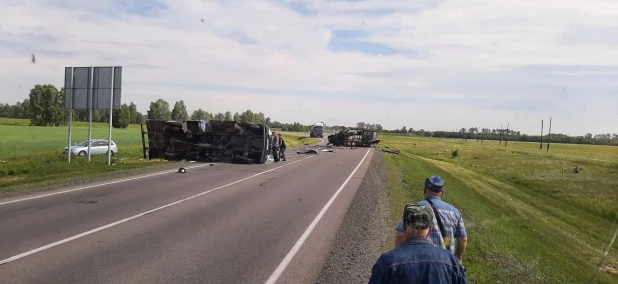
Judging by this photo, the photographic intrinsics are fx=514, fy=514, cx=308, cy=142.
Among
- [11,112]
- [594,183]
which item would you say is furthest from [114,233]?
[11,112]

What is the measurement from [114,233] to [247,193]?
266 inches

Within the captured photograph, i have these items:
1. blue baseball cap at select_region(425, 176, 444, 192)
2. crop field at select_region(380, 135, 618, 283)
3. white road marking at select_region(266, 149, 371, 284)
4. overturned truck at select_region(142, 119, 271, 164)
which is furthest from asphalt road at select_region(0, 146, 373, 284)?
overturned truck at select_region(142, 119, 271, 164)

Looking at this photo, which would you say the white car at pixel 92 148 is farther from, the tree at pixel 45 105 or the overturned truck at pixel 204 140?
the tree at pixel 45 105

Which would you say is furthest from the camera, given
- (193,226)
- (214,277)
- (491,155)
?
(491,155)

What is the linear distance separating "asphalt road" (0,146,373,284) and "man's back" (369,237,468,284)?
427cm

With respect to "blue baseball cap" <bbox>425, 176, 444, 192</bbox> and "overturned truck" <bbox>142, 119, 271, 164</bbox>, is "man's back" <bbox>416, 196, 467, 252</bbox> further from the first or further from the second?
"overturned truck" <bbox>142, 119, 271, 164</bbox>

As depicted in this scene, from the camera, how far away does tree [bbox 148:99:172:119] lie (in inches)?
4493

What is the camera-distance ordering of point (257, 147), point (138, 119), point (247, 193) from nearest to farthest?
point (247, 193), point (257, 147), point (138, 119)

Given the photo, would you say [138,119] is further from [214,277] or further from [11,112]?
[214,277]

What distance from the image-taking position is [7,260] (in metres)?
7.58

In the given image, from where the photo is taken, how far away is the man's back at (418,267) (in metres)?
3.08

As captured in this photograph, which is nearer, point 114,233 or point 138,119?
point 114,233

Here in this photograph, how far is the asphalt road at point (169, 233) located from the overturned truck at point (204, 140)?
4.76 meters

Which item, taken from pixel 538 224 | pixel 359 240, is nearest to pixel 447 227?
pixel 359 240
